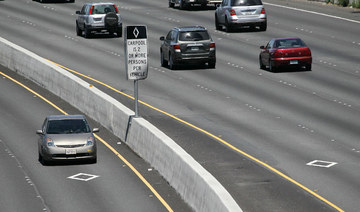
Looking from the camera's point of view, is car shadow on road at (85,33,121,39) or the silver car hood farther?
car shadow on road at (85,33,121,39)

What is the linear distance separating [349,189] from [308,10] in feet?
128

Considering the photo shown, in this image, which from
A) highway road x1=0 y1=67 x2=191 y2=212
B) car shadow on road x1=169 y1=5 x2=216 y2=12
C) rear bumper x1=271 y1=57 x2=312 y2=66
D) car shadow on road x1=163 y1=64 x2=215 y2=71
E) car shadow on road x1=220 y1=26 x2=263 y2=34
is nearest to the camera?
highway road x1=0 y1=67 x2=191 y2=212

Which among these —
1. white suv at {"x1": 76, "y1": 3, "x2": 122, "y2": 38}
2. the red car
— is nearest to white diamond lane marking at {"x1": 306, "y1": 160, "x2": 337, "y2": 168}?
the red car

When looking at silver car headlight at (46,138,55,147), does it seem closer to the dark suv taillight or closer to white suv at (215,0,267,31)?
the dark suv taillight

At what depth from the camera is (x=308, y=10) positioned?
58625mm

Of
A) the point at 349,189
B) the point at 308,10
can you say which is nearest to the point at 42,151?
the point at 349,189

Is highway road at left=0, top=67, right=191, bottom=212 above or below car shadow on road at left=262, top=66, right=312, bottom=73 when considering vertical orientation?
above

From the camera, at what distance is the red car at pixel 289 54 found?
3796 centimetres

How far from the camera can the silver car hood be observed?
25.2 meters

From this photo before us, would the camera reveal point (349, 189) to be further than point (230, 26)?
No

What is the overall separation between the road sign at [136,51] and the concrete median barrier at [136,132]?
1356 millimetres

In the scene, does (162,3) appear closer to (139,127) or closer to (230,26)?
(230,26)

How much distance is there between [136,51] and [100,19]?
22029 mm

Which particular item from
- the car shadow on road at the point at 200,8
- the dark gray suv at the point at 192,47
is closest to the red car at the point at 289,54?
the dark gray suv at the point at 192,47
